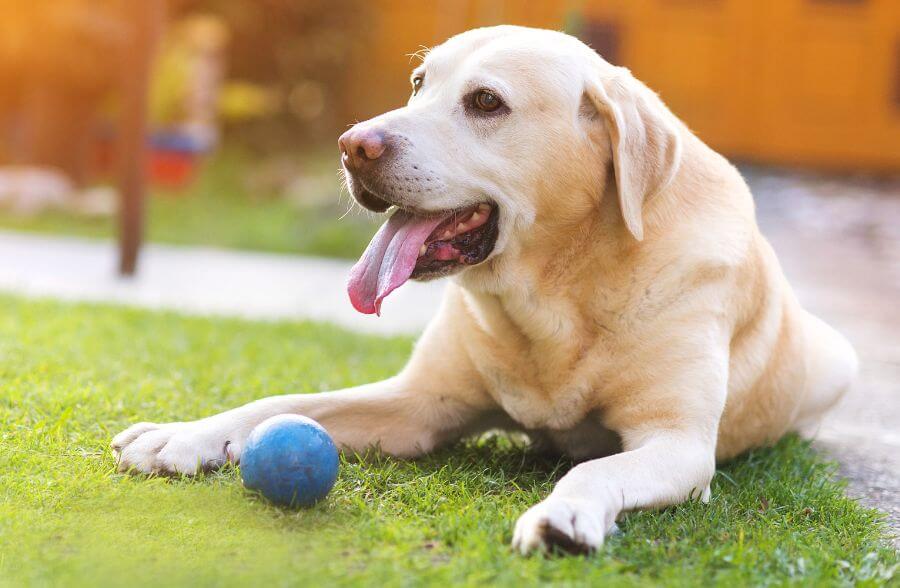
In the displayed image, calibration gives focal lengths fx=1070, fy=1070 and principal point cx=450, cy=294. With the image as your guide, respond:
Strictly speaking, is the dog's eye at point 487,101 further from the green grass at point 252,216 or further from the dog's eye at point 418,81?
the green grass at point 252,216

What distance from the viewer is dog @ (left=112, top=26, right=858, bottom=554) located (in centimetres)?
270

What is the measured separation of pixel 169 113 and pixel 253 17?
2.83 m

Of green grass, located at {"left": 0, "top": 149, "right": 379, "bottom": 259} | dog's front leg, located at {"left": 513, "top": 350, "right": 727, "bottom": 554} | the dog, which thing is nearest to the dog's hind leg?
the dog

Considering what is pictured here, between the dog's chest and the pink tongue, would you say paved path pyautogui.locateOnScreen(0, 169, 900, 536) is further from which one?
the pink tongue

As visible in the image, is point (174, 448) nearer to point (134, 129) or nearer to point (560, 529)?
point (560, 529)

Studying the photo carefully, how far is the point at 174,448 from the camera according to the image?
269 cm

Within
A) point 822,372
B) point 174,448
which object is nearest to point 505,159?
point 174,448

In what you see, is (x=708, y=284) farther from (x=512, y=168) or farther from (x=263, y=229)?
(x=263, y=229)

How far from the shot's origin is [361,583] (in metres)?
2.04

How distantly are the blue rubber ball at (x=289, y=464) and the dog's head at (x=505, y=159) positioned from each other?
0.42 m

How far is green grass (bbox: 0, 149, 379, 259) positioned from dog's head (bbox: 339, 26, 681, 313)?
380 cm

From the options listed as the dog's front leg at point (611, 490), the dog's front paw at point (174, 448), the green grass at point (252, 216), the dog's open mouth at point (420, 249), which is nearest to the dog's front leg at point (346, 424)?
the dog's front paw at point (174, 448)

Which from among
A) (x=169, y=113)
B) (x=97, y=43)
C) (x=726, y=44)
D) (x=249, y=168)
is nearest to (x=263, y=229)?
(x=97, y=43)

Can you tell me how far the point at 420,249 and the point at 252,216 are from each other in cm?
670
